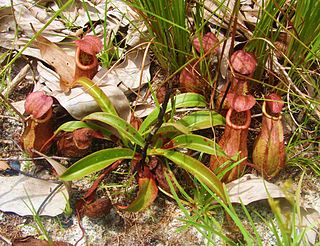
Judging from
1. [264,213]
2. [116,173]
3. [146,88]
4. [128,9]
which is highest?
[128,9]

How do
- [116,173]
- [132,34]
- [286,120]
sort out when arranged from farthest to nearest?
[132,34]
[286,120]
[116,173]

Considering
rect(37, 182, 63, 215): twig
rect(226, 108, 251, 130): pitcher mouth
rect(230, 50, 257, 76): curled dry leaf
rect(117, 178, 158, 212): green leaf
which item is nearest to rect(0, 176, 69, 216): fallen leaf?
rect(37, 182, 63, 215): twig

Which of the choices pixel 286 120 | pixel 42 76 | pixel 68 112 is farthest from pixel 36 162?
pixel 286 120

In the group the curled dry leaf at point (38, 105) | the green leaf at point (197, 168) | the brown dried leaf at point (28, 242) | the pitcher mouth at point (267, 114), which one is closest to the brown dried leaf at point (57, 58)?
the curled dry leaf at point (38, 105)

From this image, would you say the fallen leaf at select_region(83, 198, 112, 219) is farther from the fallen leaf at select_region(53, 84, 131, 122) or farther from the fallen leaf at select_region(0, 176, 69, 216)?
the fallen leaf at select_region(53, 84, 131, 122)

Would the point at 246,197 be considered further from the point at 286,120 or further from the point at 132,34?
the point at 132,34

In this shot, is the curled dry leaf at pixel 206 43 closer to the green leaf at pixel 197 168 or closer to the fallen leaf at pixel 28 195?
the green leaf at pixel 197 168
